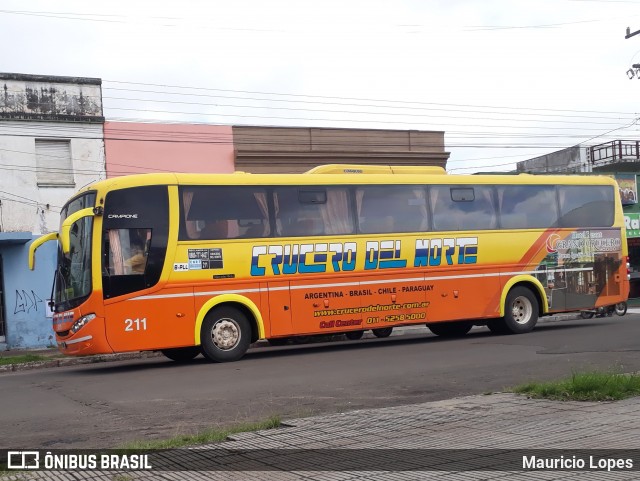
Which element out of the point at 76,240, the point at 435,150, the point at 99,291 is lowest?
the point at 99,291

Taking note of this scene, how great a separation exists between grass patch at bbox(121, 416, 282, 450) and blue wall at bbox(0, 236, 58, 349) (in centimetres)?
1689

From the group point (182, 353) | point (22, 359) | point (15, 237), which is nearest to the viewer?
point (182, 353)

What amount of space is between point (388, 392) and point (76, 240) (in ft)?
22.3

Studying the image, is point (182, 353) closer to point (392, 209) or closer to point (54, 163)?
point (392, 209)

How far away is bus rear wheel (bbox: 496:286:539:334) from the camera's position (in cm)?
1788

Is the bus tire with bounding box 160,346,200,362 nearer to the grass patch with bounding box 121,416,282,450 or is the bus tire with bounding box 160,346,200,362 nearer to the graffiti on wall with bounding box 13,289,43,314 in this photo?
the grass patch with bounding box 121,416,282,450

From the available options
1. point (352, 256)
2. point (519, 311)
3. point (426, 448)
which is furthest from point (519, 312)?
point (426, 448)

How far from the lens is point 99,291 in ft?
44.7

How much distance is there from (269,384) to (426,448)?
16.6ft

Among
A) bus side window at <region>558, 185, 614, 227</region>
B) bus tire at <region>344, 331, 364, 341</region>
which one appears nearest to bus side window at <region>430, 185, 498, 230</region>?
bus side window at <region>558, 185, 614, 227</region>

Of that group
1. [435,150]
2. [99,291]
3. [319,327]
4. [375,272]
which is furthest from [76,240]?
[435,150]

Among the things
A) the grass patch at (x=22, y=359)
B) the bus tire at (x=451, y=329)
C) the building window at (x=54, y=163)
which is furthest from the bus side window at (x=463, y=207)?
the building window at (x=54, y=163)

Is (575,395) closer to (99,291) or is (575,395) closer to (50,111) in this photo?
(99,291)

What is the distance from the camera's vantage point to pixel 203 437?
7.13 m
